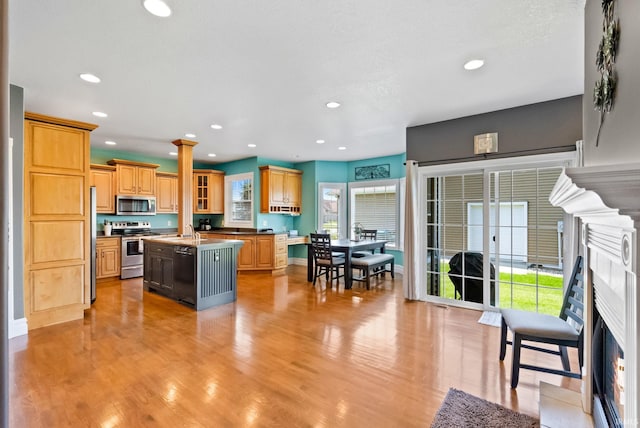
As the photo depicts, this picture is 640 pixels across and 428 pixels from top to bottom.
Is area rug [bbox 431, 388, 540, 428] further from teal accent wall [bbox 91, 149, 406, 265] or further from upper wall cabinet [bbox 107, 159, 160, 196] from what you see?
upper wall cabinet [bbox 107, 159, 160, 196]

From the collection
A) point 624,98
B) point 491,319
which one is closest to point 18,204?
point 624,98

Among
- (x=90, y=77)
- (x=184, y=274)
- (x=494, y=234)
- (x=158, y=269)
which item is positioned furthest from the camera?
(x=158, y=269)

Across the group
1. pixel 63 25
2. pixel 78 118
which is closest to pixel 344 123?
pixel 63 25

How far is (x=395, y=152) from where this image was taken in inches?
254

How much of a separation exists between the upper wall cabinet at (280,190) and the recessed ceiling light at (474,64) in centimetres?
496

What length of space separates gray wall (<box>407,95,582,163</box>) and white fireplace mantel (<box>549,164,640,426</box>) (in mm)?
2640

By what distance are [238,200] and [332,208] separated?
94.2 inches

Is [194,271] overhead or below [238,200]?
below

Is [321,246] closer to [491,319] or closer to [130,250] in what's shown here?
[491,319]

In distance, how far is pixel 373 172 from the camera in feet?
23.2

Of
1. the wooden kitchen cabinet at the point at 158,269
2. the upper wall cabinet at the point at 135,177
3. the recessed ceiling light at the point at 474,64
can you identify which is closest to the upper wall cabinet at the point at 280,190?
the upper wall cabinet at the point at 135,177

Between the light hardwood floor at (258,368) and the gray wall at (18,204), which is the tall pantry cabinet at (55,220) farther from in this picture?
the light hardwood floor at (258,368)

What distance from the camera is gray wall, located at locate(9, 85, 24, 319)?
123 inches

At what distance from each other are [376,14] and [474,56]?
105 centimetres
